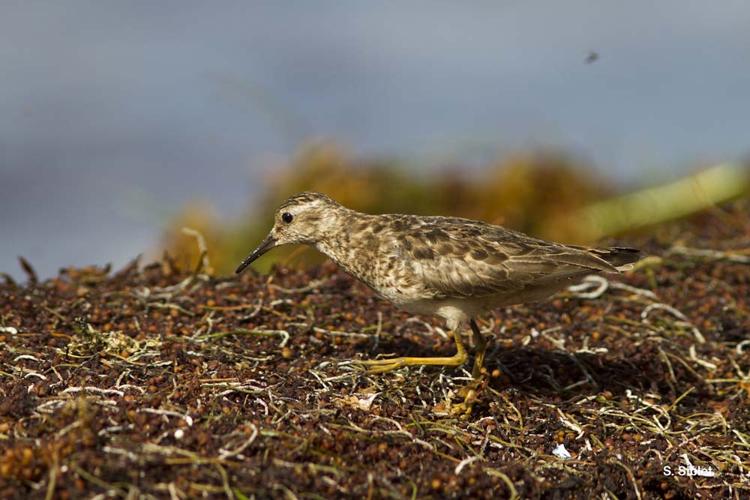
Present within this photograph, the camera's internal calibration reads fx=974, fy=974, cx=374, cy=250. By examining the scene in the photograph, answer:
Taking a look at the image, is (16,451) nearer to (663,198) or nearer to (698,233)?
(698,233)

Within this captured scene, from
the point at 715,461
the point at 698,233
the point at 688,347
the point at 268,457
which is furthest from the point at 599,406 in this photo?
the point at 698,233

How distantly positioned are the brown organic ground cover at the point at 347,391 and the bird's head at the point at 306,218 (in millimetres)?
601

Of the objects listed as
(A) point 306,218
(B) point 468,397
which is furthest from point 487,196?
(B) point 468,397

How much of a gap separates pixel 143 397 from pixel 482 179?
755cm

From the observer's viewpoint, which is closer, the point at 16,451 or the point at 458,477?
the point at 16,451

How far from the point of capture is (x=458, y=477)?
4688 millimetres

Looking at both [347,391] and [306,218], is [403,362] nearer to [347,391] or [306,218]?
[347,391]

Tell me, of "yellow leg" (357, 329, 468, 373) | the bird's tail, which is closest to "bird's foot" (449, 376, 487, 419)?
"yellow leg" (357, 329, 468, 373)

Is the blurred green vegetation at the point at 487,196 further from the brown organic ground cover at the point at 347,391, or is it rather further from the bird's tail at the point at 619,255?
the bird's tail at the point at 619,255

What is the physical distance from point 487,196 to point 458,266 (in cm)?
586

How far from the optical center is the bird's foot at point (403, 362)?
6.04 meters

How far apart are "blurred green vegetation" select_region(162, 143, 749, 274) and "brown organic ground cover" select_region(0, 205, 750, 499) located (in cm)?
248

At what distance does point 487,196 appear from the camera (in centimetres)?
1181

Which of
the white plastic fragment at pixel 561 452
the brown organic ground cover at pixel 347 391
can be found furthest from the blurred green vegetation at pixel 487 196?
the white plastic fragment at pixel 561 452
